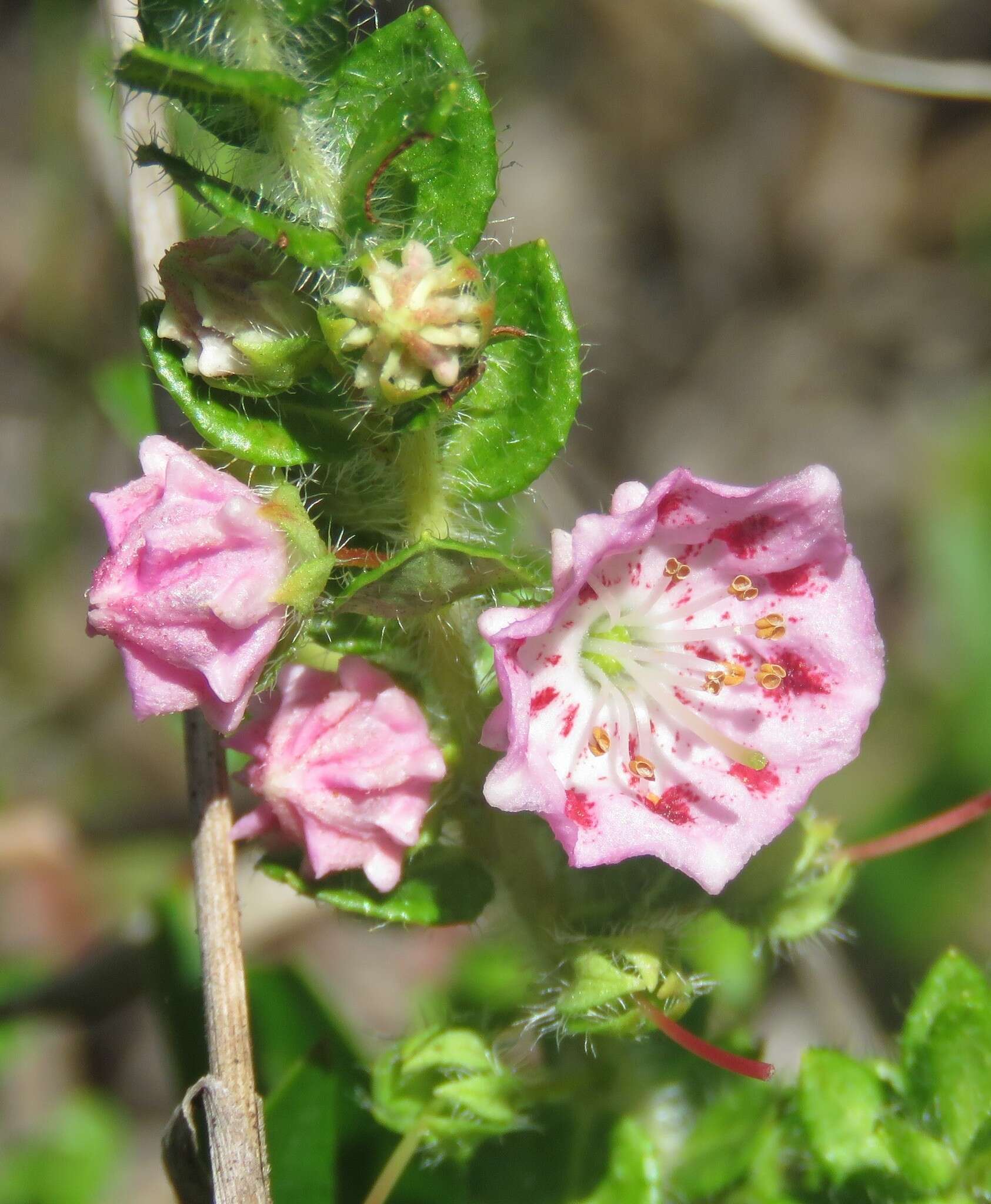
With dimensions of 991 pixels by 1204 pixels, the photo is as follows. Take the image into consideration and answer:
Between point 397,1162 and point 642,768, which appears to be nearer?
point 642,768

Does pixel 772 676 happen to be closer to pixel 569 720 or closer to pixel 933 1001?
pixel 569 720

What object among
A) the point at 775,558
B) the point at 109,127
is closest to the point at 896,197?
the point at 109,127

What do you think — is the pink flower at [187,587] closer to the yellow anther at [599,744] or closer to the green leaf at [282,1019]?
the yellow anther at [599,744]

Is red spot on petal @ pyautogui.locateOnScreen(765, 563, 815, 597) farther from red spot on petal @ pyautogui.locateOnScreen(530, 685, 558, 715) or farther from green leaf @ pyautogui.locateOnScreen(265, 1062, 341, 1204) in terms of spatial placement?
green leaf @ pyautogui.locateOnScreen(265, 1062, 341, 1204)

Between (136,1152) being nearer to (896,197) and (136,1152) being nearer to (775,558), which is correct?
(775,558)

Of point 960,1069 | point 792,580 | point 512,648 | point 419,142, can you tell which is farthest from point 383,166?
point 960,1069

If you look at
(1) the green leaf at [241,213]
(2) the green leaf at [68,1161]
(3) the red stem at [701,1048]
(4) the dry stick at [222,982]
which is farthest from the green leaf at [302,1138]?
(2) the green leaf at [68,1161]
